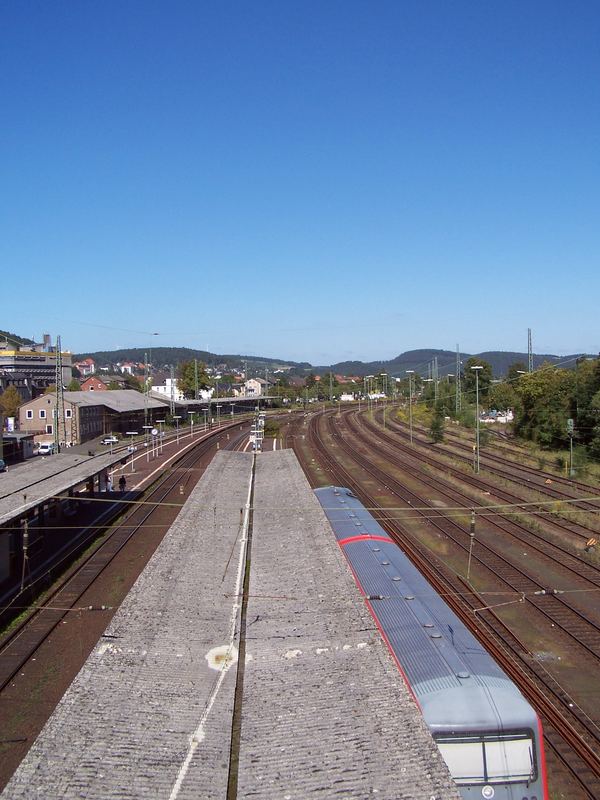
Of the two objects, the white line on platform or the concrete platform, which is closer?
the concrete platform

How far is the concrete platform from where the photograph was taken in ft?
22.9

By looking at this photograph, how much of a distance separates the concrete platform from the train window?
83 cm

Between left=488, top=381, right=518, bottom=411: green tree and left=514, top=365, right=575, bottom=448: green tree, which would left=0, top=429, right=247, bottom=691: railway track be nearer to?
left=514, top=365, right=575, bottom=448: green tree

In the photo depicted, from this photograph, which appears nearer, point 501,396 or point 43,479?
point 43,479

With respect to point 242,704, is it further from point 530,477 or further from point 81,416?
point 81,416

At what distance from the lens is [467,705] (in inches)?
338

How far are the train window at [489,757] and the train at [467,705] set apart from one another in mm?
12

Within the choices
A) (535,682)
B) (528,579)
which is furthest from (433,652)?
(528,579)

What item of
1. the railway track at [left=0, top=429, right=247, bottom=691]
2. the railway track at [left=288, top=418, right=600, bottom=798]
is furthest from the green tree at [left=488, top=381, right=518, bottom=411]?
the railway track at [left=288, top=418, right=600, bottom=798]

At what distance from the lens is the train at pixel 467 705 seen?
8.27 metres

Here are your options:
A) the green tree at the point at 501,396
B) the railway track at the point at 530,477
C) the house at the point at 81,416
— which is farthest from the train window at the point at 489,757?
the green tree at the point at 501,396

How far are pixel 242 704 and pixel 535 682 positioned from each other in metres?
7.14

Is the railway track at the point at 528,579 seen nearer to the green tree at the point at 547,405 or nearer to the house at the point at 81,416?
the green tree at the point at 547,405

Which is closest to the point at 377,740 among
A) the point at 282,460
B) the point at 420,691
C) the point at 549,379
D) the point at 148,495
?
the point at 420,691
